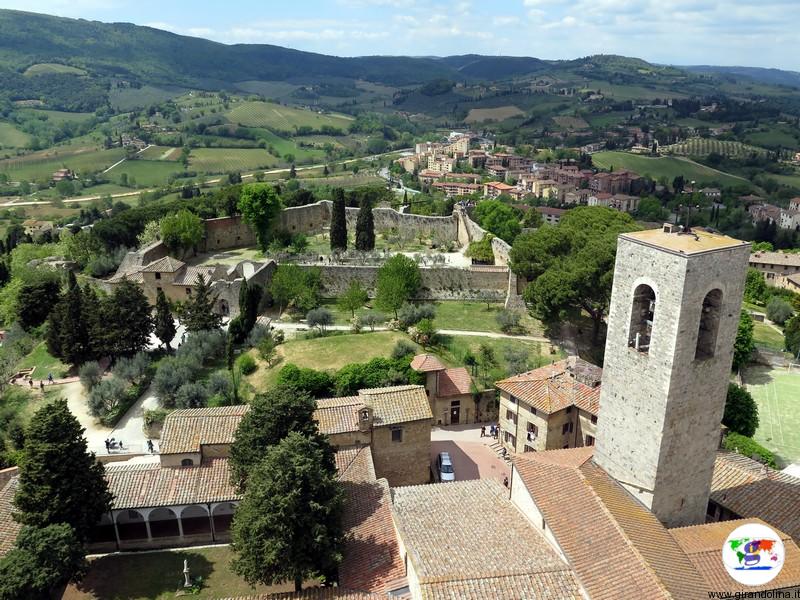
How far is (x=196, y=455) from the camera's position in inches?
912

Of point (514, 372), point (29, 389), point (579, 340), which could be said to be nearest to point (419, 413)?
point (514, 372)

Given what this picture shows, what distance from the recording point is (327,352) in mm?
34219

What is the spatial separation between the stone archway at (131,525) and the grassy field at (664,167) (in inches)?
5595

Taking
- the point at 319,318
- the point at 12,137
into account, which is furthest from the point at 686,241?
the point at 12,137

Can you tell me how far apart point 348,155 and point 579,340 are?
135855 millimetres

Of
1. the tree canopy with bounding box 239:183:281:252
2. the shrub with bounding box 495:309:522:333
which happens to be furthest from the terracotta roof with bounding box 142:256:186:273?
the shrub with bounding box 495:309:522:333

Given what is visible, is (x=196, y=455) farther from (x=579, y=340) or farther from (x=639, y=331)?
(x=579, y=340)

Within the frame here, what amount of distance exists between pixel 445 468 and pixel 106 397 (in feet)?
56.7

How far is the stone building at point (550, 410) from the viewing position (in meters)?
26.6

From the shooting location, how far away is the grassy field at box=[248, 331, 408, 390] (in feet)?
107

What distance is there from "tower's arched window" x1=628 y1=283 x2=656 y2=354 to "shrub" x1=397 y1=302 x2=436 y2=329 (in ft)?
67.8

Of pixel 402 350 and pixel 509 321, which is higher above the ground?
pixel 402 350

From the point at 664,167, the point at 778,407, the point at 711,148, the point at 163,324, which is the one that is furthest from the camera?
the point at 711,148

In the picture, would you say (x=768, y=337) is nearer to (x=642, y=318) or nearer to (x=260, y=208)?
(x=642, y=318)
